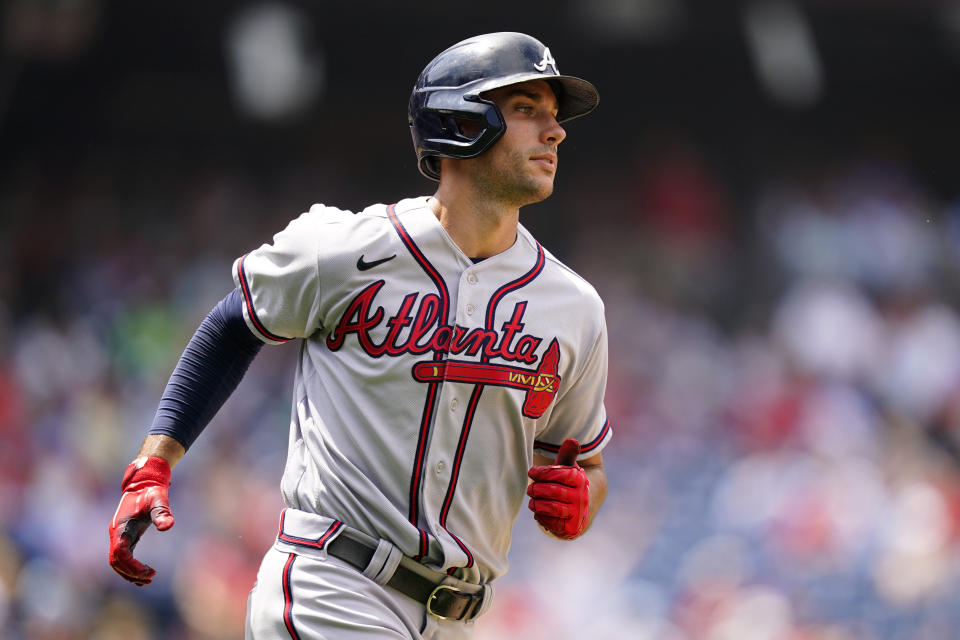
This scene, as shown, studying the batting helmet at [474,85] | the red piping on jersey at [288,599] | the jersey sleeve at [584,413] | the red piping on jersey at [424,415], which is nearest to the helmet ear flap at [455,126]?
the batting helmet at [474,85]

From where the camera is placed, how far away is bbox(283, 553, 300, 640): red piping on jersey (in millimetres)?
2365

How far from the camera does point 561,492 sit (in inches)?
100

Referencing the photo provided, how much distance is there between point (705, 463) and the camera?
7781mm

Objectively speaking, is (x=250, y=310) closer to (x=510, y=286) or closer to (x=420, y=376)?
(x=420, y=376)

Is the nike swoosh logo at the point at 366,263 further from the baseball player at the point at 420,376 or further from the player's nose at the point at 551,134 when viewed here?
the player's nose at the point at 551,134

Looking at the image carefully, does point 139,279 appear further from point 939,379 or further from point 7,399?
point 939,379

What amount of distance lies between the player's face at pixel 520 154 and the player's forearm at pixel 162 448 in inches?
35.7

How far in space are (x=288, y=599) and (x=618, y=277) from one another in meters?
6.65

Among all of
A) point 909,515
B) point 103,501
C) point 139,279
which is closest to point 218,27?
point 139,279

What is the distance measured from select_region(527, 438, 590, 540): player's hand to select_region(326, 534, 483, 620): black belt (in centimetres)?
23

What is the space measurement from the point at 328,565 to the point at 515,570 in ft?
15.4

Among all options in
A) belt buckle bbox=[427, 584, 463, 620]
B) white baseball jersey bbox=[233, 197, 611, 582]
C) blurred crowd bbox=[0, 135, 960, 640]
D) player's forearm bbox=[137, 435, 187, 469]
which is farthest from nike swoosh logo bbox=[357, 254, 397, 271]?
blurred crowd bbox=[0, 135, 960, 640]

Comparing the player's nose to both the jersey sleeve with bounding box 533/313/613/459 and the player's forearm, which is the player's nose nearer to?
the jersey sleeve with bounding box 533/313/613/459

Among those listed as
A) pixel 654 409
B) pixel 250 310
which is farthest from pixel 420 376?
pixel 654 409
